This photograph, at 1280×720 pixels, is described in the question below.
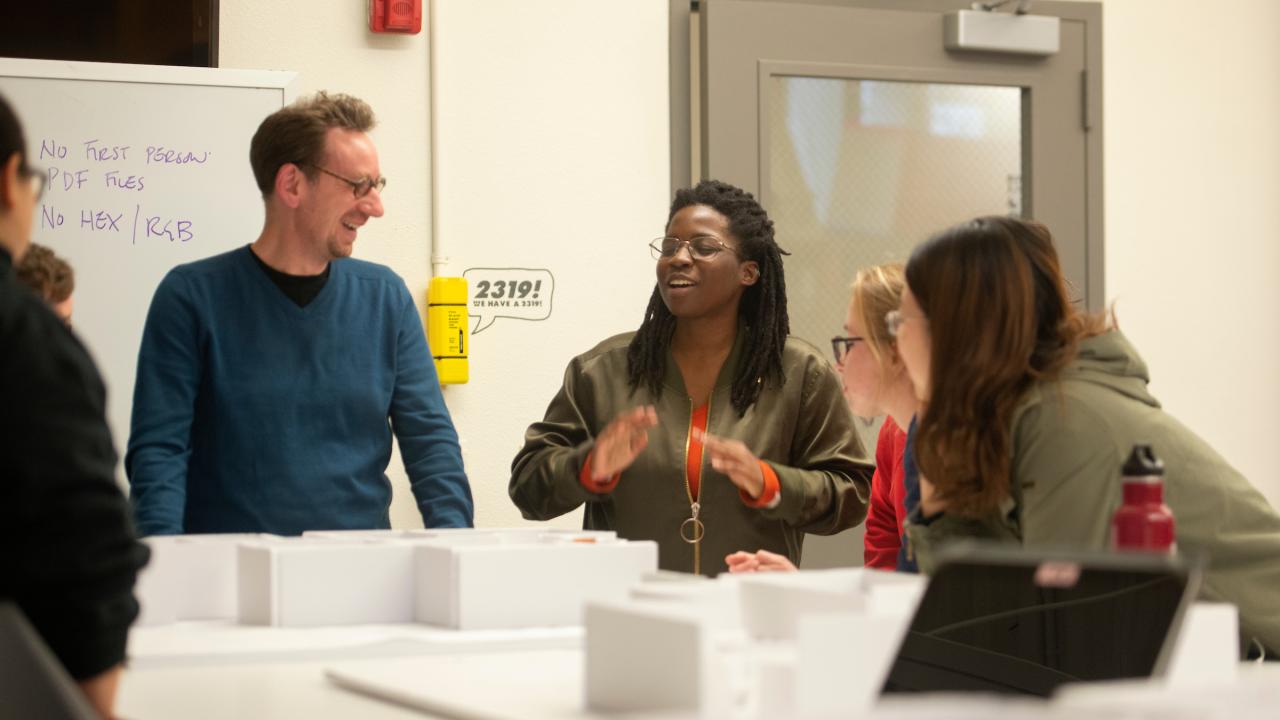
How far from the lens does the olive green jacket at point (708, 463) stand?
8.98 ft

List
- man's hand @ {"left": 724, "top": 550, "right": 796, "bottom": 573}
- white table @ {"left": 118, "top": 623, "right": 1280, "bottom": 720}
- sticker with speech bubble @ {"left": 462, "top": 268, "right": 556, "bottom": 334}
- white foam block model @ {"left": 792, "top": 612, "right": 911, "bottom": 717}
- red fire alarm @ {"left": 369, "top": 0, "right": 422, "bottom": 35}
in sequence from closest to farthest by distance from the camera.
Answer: white table @ {"left": 118, "top": 623, "right": 1280, "bottom": 720} < white foam block model @ {"left": 792, "top": 612, "right": 911, "bottom": 717} < man's hand @ {"left": 724, "top": 550, "right": 796, "bottom": 573} < red fire alarm @ {"left": 369, "top": 0, "right": 422, "bottom": 35} < sticker with speech bubble @ {"left": 462, "top": 268, "right": 556, "bottom": 334}

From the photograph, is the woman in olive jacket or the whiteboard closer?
the woman in olive jacket

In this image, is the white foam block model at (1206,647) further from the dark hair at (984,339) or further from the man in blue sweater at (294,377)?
the man in blue sweater at (294,377)

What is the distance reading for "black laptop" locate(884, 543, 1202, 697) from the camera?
186cm

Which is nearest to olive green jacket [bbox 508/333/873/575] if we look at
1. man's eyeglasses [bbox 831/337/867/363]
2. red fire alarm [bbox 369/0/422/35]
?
man's eyeglasses [bbox 831/337/867/363]

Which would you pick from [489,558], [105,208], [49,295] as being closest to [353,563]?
[489,558]

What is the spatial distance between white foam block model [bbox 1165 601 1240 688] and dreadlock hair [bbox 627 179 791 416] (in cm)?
155

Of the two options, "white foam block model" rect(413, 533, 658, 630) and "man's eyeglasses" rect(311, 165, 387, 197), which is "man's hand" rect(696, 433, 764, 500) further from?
"man's eyeglasses" rect(311, 165, 387, 197)

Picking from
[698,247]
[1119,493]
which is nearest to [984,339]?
[1119,493]

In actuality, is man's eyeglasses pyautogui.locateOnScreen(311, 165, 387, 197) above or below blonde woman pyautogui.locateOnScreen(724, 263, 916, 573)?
above

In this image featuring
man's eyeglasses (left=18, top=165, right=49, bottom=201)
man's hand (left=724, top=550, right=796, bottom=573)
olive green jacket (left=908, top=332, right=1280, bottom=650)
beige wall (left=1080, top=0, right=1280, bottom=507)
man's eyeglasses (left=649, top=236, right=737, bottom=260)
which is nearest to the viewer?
man's eyeglasses (left=18, top=165, right=49, bottom=201)

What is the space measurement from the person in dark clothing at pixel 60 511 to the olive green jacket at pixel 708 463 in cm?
140

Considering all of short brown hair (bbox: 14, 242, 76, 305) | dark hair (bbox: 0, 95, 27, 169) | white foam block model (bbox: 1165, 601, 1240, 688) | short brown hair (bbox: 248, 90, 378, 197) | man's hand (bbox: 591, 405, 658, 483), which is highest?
short brown hair (bbox: 248, 90, 378, 197)

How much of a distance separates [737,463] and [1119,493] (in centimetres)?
86
